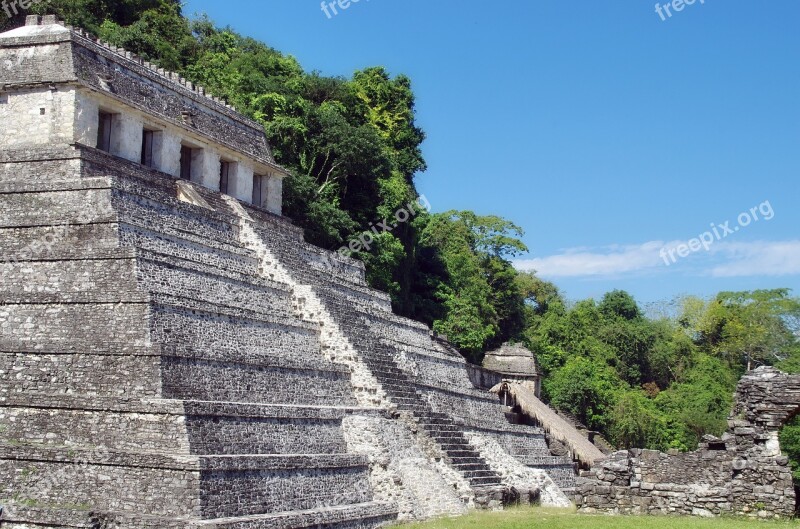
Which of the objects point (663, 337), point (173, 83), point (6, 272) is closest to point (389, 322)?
point (173, 83)

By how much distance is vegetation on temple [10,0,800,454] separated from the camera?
37906 mm

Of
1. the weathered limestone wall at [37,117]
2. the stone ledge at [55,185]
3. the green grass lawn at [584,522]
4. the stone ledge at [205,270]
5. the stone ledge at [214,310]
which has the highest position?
the weathered limestone wall at [37,117]

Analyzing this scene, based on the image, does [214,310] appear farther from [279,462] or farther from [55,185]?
[55,185]

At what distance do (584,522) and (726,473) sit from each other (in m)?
3.54

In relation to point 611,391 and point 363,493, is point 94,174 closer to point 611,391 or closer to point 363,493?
point 363,493

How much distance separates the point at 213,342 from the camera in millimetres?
18766

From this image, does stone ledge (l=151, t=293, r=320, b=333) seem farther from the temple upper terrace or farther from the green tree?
the green tree

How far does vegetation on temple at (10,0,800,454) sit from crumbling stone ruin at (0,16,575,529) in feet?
32.2

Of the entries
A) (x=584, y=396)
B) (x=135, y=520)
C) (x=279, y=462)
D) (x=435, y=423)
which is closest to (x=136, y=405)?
(x=135, y=520)

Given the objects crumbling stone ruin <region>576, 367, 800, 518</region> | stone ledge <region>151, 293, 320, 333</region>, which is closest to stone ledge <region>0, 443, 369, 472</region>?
stone ledge <region>151, 293, 320, 333</region>

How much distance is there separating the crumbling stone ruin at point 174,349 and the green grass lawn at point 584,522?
1.25 meters

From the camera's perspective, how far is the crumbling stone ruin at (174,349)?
51.1 feet

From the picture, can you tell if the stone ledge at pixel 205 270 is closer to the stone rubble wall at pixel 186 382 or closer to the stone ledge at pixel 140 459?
the stone rubble wall at pixel 186 382

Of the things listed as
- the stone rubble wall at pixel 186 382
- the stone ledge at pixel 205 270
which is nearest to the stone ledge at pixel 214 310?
the stone rubble wall at pixel 186 382
